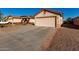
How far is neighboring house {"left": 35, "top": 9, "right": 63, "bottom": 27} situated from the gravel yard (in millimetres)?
635

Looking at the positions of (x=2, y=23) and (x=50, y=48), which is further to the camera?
(x=2, y=23)

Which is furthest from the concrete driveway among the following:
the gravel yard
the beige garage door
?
the gravel yard

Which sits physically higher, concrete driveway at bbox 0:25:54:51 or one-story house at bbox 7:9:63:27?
one-story house at bbox 7:9:63:27

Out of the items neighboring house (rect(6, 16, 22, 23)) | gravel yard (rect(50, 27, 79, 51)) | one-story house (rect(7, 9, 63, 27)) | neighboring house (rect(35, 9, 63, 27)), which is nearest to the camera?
gravel yard (rect(50, 27, 79, 51))

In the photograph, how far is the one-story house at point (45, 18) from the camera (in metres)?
10.0

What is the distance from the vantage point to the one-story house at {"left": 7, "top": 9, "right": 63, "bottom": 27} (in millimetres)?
10038

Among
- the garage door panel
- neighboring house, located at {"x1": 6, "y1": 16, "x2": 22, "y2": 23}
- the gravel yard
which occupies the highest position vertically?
neighboring house, located at {"x1": 6, "y1": 16, "x2": 22, "y2": 23}

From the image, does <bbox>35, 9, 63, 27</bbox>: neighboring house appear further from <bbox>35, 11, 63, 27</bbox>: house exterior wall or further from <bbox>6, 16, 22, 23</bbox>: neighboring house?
<bbox>6, 16, 22, 23</bbox>: neighboring house

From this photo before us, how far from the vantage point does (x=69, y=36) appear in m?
9.75

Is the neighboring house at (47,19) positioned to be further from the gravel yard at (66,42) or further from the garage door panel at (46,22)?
the gravel yard at (66,42)
